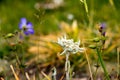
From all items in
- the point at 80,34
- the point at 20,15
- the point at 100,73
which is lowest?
the point at 100,73

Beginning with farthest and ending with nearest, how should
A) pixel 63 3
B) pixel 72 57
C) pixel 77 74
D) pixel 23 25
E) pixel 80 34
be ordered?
pixel 63 3
pixel 80 34
pixel 72 57
pixel 77 74
pixel 23 25

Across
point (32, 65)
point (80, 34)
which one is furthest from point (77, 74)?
point (80, 34)

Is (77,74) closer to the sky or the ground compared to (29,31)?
closer to the ground

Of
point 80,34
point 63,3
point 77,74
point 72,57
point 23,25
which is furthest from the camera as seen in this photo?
point 63,3

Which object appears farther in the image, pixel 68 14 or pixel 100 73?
pixel 68 14

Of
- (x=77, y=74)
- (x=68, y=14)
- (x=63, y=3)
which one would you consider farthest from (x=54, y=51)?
(x=63, y=3)

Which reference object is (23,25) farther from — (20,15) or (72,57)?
(20,15)
